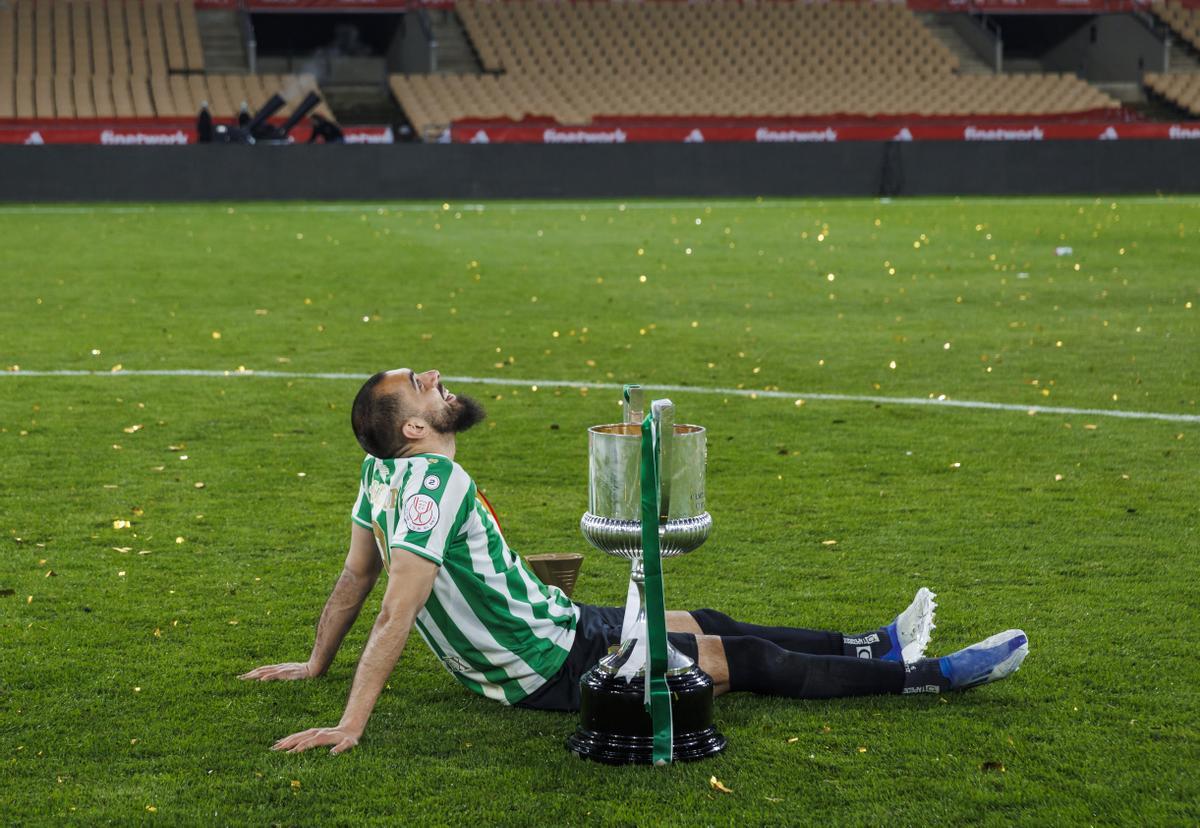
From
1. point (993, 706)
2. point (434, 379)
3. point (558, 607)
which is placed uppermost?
point (434, 379)

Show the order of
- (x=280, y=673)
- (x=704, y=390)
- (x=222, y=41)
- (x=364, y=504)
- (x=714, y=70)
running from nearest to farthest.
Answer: (x=364, y=504)
(x=280, y=673)
(x=704, y=390)
(x=222, y=41)
(x=714, y=70)

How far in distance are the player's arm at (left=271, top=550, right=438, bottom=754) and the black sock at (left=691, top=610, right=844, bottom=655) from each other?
1015mm

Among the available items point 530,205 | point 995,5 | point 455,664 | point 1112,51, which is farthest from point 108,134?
point 455,664

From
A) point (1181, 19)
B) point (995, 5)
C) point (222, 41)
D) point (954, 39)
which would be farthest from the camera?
point (1181, 19)

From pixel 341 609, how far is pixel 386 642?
2.16ft

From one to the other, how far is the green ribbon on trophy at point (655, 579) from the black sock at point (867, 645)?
103 cm

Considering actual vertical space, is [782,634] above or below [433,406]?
below

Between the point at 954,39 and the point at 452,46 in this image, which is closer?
the point at 452,46

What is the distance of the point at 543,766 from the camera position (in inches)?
164

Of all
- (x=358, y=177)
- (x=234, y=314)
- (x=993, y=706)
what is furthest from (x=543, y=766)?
(x=358, y=177)

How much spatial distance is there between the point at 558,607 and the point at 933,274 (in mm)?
14237

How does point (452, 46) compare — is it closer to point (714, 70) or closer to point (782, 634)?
point (714, 70)

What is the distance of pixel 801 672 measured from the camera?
182 inches

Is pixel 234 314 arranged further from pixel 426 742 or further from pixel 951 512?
pixel 426 742
